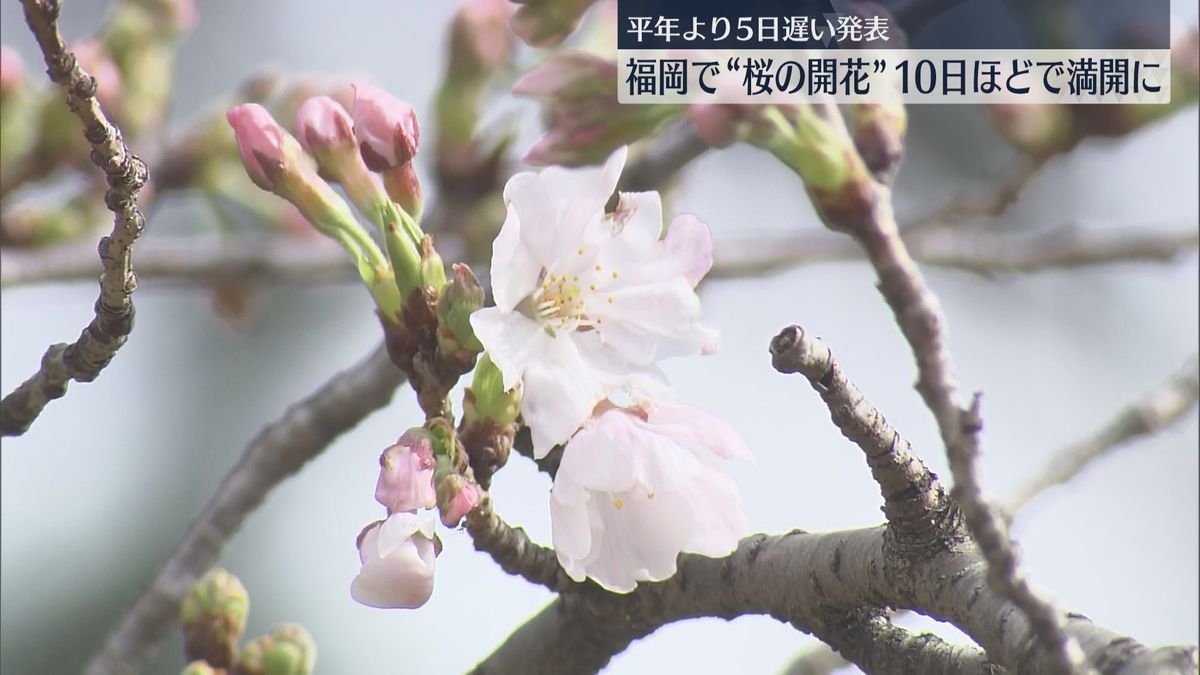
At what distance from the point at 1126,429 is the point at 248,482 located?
2.61ft

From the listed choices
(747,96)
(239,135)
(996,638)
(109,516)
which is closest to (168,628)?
(239,135)

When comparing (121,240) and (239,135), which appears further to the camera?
(239,135)

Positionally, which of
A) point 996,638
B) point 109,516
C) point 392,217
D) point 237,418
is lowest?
point 996,638

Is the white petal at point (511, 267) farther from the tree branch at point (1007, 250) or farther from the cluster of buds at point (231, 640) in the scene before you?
the tree branch at point (1007, 250)

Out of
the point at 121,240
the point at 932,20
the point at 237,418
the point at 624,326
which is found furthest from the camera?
the point at 237,418

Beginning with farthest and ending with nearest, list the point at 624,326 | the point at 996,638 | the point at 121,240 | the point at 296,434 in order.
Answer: the point at 296,434, the point at 624,326, the point at 121,240, the point at 996,638

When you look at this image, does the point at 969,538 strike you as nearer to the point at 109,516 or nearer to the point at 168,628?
the point at 168,628

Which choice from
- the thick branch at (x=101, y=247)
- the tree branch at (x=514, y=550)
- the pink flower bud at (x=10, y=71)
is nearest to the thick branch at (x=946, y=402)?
the tree branch at (x=514, y=550)

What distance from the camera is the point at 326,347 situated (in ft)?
14.6

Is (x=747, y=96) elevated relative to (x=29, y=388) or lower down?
elevated

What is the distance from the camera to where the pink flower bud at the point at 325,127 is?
858 millimetres

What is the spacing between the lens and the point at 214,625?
0.99 meters

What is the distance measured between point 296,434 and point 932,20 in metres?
0.66

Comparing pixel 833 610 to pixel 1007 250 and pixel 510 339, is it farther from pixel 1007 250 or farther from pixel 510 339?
pixel 1007 250
